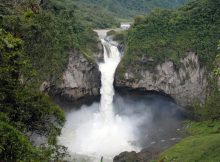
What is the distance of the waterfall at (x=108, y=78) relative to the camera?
126ft

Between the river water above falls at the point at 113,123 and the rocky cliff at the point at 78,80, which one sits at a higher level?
the rocky cliff at the point at 78,80

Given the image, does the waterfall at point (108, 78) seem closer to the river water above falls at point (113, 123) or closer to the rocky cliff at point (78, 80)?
the river water above falls at point (113, 123)

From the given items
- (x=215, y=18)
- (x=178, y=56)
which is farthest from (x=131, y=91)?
(x=215, y=18)

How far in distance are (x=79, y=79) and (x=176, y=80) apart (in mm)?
9770

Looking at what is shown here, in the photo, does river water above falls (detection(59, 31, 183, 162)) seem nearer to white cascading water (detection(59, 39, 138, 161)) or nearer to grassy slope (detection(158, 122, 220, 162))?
white cascading water (detection(59, 39, 138, 161))

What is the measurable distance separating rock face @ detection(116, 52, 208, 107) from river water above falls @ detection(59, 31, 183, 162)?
1.49m

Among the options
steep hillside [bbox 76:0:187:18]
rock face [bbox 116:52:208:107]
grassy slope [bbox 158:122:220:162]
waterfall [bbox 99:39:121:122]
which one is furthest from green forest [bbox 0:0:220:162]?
steep hillside [bbox 76:0:187:18]

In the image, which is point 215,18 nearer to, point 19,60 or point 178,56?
point 178,56

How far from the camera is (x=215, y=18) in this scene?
39656 millimetres

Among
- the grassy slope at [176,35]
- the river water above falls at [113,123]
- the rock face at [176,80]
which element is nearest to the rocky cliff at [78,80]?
the river water above falls at [113,123]

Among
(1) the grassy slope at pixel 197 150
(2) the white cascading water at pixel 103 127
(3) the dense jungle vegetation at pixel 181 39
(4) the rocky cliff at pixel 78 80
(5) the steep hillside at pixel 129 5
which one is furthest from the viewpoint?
(5) the steep hillside at pixel 129 5

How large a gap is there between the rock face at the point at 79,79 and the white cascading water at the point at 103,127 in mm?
1247

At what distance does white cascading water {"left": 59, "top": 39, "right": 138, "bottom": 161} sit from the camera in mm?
30766

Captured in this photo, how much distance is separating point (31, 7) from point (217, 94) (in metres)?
19.0
